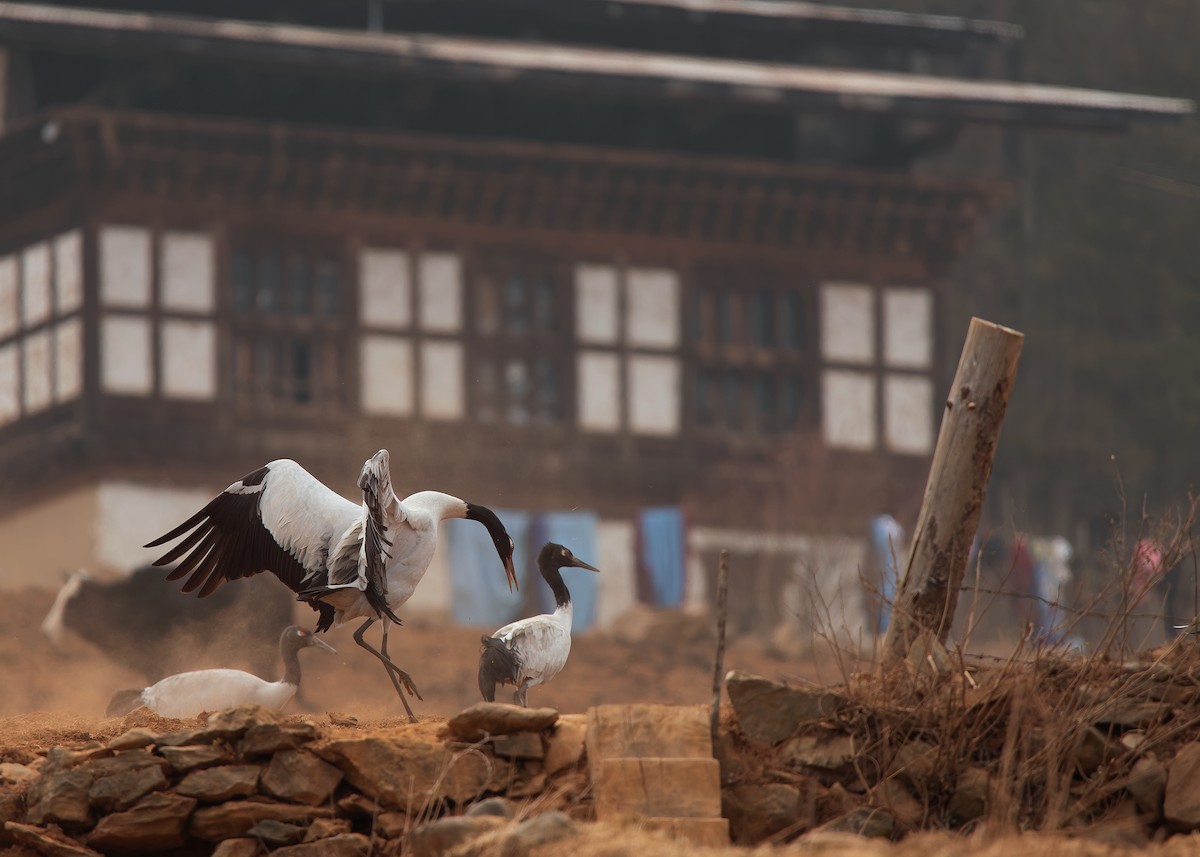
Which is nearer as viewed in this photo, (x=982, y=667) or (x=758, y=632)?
(x=982, y=667)

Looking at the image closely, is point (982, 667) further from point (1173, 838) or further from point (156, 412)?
point (156, 412)

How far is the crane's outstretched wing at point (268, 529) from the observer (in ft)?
35.3

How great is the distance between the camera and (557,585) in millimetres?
11750

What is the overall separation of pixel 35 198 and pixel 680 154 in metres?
8.76

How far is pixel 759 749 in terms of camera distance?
9.12 metres

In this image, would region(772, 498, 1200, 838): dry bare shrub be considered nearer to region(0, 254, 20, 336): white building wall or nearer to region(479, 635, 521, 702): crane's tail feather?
region(479, 635, 521, 702): crane's tail feather

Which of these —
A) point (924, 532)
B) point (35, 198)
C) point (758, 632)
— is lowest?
point (758, 632)

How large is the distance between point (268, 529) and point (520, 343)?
19207 mm

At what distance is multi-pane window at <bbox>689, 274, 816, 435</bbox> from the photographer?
3070 cm

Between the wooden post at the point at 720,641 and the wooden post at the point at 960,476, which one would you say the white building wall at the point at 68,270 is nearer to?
the wooden post at the point at 960,476

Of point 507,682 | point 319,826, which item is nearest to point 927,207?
point 507,682

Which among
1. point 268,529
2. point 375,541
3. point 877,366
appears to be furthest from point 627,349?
point 375,541

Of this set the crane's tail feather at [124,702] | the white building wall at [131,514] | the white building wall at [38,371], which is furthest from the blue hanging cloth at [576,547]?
the crane's tail feather at [124,702]

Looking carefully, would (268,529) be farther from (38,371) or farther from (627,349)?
(627,349)
